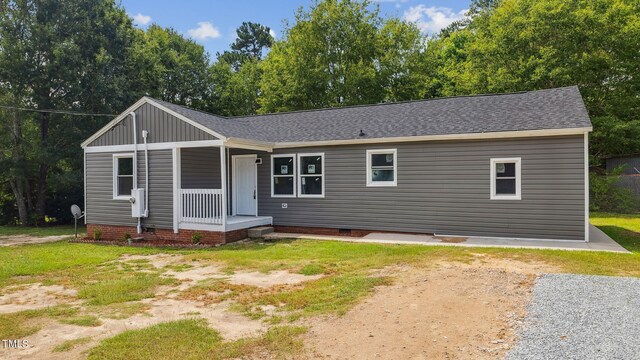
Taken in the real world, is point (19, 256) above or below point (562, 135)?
below

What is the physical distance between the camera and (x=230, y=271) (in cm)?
736

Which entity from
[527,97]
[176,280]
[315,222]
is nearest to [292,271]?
[176,280]

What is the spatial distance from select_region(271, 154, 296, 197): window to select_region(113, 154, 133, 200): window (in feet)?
14.3

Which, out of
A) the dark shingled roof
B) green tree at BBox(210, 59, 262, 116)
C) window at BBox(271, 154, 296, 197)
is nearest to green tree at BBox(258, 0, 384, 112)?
green tree at BBox(210, 59, 262, 116)

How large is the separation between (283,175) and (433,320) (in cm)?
864

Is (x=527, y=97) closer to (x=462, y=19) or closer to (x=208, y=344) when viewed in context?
(x=208, y=344)

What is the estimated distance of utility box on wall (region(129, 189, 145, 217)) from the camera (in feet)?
37.0

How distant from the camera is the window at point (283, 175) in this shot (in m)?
12.4

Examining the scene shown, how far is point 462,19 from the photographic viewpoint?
41.2m

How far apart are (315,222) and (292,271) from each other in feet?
16.2

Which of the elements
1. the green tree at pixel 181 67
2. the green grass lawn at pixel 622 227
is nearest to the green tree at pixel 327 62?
the green tree at pixel 181 67

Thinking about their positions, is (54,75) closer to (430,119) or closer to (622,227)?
(430,119)

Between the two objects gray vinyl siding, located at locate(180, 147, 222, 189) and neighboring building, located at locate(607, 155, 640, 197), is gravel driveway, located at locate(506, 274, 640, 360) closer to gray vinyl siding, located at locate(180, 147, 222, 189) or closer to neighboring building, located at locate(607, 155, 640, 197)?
gray vinyl siding, located at locate(180, 147, 222, 189)

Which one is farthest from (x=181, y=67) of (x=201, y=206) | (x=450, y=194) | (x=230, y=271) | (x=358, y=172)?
(x=230, y=271)
